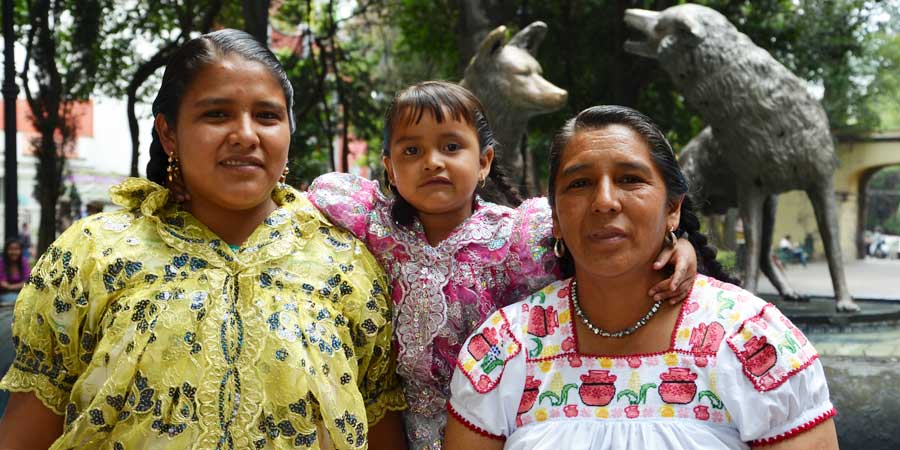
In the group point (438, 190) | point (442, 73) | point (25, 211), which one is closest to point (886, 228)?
point (442, 73)

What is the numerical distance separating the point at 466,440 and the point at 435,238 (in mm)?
746

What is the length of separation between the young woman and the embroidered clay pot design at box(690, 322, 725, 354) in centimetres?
85

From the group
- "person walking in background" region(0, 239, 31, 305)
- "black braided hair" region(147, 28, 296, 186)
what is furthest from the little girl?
"person walking in background" region(0, 239, 31, 305)

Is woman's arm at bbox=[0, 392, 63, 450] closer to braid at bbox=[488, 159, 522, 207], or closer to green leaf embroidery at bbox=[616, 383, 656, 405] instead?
green leaf embroidery at bbox=[616, 383, 656, 405]

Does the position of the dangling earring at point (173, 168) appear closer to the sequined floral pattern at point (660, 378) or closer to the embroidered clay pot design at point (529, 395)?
the sequined floral pattern at point (660, 378)

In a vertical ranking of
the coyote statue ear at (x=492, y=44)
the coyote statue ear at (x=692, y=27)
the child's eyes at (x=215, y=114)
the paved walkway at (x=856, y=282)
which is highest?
the coyote statue ear at (x=692, y=27)

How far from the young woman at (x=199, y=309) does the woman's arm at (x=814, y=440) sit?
101 cm

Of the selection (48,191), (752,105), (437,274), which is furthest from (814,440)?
(48,191)

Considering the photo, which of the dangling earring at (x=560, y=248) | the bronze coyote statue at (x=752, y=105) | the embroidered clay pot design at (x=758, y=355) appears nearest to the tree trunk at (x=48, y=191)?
the bronze coyote statue at (x=752, y=105)

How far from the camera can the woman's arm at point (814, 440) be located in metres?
1.79

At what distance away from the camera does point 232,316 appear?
1.94 metres

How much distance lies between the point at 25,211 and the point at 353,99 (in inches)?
681

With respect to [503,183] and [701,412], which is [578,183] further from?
[503,183]

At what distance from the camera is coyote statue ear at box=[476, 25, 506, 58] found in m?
5.31
